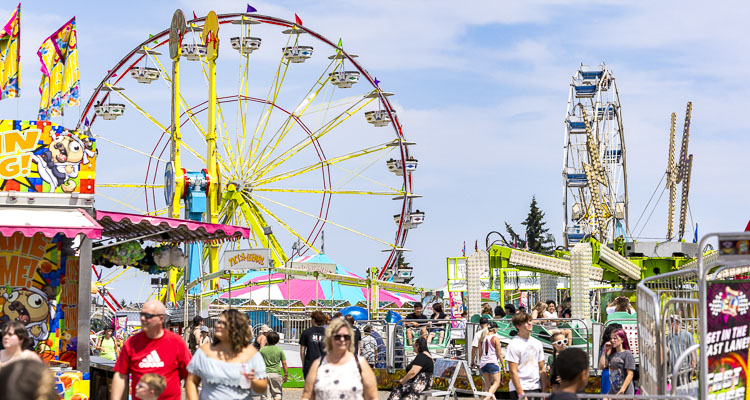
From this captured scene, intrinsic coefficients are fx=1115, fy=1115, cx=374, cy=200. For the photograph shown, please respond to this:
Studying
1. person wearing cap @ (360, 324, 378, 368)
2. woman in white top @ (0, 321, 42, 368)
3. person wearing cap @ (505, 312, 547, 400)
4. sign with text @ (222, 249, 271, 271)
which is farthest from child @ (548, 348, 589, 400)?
sign with text @ (222, 249, 271, 271)

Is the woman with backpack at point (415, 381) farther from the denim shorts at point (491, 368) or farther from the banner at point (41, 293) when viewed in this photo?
the banner at point (41, 293)

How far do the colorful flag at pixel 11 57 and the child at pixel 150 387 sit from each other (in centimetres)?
755

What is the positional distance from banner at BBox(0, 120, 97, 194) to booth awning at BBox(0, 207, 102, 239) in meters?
0.29

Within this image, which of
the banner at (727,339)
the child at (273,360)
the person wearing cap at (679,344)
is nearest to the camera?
the banner at (727,339)

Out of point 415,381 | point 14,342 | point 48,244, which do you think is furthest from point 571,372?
point 48,244

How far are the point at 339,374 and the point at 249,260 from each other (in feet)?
40.5

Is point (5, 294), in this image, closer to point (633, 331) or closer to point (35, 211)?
point (35, 211)

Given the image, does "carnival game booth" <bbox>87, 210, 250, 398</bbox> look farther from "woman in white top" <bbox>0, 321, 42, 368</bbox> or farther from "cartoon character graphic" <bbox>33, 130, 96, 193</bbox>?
"woman in white top" <bbox>0, 321, 42, 368</bbox>

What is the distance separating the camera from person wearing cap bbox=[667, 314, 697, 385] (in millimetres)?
7406

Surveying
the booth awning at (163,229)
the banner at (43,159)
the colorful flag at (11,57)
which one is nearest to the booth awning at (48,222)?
the banner at (43,159)

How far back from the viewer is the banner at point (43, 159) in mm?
11156

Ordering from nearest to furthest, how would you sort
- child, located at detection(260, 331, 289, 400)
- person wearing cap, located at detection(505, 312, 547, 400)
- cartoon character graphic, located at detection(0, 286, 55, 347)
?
person wearing cap, located at detection(505, 312, 547, 400)
cartoon character graphic, located at detection(0, 286, 55, 347)
child, located at detection(260, 331, 289, 400)

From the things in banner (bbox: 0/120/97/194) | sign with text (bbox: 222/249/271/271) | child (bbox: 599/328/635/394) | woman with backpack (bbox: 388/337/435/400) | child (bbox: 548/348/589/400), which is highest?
banner (bbox: 0/120/97/194)

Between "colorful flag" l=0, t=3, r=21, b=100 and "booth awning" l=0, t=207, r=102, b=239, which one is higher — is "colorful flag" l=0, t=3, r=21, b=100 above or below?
above
